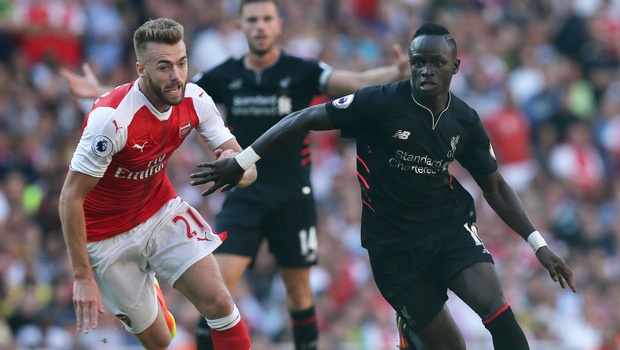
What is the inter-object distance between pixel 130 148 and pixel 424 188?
2.07 meters

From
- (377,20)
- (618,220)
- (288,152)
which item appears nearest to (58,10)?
(377,20)

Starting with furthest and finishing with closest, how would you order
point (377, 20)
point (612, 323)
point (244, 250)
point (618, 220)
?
point (377, 20) → point (618, 220) → point (612, 323) → point (244, 250)

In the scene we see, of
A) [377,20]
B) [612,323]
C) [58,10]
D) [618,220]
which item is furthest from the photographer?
[377,20]

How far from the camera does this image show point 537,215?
52.7 feet

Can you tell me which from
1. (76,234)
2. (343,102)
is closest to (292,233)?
Result: (343,102)

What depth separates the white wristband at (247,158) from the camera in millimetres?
7680

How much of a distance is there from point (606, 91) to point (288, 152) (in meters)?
9.22

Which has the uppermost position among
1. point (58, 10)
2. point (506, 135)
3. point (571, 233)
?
point (58, 10)

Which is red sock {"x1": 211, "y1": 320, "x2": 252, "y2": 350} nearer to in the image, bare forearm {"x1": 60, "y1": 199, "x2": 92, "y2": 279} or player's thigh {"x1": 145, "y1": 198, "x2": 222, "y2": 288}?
player's thigh {"x1": 145, "y1": 198, "x2": 222, "y2": 288}

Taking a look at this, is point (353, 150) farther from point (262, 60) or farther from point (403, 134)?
point (403, 134)

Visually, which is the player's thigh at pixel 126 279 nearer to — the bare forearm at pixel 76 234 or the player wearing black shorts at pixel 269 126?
the bare forearm at pixel 76 234

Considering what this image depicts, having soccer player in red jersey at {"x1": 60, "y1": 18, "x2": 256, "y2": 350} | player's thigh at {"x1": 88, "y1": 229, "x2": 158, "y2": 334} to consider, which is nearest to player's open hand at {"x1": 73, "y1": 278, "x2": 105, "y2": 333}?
soccer player in red jersey at {"x1": 60, "y1": 18, "x2": 256, "y2": 350}

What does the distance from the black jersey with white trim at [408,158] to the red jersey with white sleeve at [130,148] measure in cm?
99

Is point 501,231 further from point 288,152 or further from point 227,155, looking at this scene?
point 227,155
